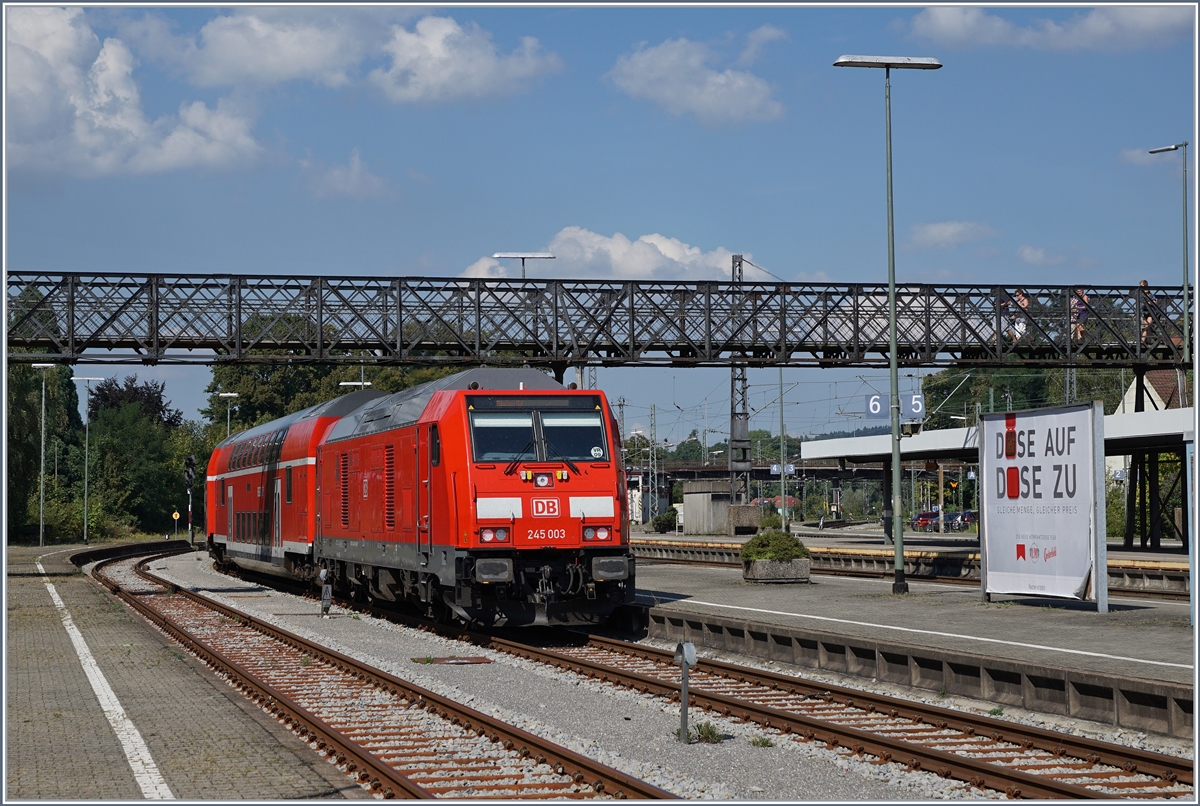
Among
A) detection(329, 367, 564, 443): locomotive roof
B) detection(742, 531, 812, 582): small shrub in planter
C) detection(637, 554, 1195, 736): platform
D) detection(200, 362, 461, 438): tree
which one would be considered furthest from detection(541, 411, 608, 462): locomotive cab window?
detection(200, 362, 461, 438): tree

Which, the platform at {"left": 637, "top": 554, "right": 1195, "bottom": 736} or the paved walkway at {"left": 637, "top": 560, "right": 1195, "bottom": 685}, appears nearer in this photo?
the platform at {"left": 637, "top": 554, "right": 1195, "bottom": 736}

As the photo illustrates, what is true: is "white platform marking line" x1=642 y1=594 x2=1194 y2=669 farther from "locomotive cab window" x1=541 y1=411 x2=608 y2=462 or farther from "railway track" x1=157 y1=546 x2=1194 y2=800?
"locomotive cab window" x1=541 y1=411 x2=608 y2=462

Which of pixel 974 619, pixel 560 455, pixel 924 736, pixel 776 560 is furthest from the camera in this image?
pixel 776 560

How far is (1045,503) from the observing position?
21.7m

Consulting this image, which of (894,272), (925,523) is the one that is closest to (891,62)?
(894,272)

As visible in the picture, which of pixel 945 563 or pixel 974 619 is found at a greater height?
pixel 974 619

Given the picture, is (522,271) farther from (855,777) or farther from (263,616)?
(855,777)

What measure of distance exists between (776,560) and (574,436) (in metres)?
10.4

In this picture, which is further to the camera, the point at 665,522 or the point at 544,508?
the point at 665,522

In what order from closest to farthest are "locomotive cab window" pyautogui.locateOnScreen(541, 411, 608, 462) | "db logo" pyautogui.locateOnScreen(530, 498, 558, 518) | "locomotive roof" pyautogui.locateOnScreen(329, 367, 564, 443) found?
"db logo" pyautogui.locateOnScreen(530, 498, 558, 518), "locomotive cab window" pyautogui.locateOnScreen(541, 411, 608, 462), "locomotive roof" pyautogui.locateOnScreen(329, 367, 564, 443)

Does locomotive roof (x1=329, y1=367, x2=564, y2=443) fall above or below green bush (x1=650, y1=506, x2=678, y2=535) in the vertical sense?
above

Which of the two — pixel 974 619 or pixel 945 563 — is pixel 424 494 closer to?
pixel 974 619

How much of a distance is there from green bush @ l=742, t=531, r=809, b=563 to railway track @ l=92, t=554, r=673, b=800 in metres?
11.7

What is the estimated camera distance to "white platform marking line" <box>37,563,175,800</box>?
10.1 meters
